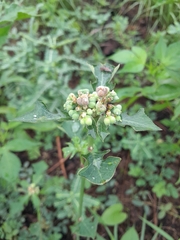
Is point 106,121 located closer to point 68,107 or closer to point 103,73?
point 68,107

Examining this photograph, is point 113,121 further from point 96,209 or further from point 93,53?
point 93,53

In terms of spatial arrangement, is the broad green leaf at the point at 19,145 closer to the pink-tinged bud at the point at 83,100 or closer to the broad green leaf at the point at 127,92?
the broad green leaf at the point at 127,92

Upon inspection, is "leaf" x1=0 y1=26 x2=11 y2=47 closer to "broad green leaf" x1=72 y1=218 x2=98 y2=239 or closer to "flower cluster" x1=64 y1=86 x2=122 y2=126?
"flower cluster" x1=64 y1=86 x2=122 y2=126

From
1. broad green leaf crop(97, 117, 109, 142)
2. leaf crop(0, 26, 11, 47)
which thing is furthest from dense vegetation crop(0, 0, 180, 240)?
broad green leaf crop(97, 117, 109, 142)

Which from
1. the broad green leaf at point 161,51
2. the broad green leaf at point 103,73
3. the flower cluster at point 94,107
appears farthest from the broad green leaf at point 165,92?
the flower cluster at point 94,107

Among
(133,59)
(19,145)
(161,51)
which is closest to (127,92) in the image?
(133,59)

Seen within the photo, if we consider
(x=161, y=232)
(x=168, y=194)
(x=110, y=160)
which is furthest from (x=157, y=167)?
(x=110, y=160)
